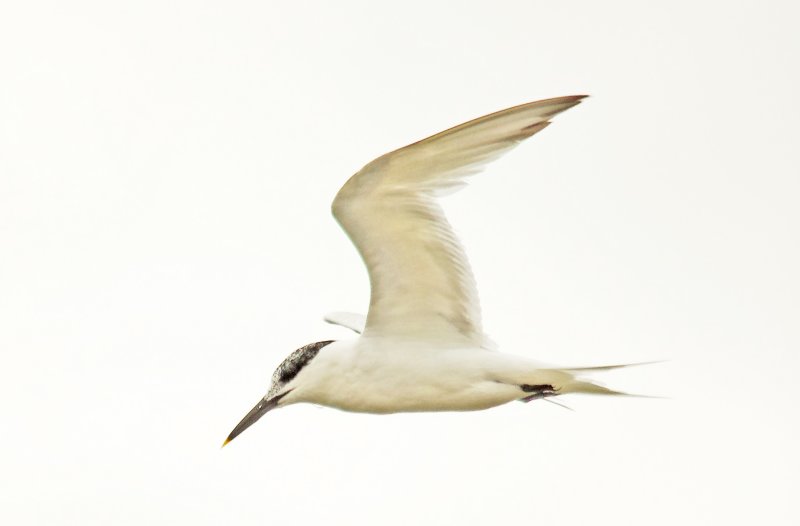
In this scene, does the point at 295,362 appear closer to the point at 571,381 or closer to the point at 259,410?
the point at 259,410

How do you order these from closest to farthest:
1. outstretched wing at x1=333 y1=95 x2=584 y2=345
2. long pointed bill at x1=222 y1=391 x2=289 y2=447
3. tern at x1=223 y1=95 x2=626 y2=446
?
outstretched wing at x1=333 y1=95 x2=584 y2=345 < tern at x1=223 y1=95 x2=626 y2=446 < long pointed bill at x1=222 y1=391 x2=289 y2=447

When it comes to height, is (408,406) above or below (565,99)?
below

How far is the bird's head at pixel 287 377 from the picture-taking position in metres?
9.45

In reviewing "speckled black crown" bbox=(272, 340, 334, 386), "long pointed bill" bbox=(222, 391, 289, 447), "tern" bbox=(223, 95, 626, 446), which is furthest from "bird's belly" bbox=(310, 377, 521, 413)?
"long pointed bill" bbox=(222, 391, 289, 447)

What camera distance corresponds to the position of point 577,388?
29.7ft

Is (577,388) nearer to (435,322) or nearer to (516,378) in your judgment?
(516,378)

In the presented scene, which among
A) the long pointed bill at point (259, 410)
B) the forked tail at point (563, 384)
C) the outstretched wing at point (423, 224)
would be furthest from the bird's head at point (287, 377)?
the forked tail at point (563, 384)

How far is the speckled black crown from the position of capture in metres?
9.45

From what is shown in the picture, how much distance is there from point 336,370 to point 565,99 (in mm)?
2526

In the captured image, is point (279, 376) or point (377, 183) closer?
point (377, 183)

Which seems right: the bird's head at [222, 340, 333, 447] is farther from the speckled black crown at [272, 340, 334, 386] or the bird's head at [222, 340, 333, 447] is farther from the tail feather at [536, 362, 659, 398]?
the tail feather at [536, 362, 659, 398]

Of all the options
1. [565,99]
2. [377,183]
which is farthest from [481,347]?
[565,99]

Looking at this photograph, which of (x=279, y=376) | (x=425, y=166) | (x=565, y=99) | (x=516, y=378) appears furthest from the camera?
(x=279, y=376)

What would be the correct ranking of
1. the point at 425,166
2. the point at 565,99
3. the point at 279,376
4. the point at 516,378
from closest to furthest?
the point at 565,99 < the point at 425,166 < the point at 516,378 < the point at 279,376
